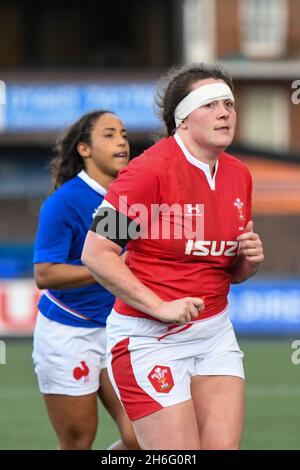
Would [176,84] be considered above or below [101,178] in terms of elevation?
above

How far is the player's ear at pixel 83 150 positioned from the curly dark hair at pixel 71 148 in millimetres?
20

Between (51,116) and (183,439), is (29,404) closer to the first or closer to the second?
(183,439)

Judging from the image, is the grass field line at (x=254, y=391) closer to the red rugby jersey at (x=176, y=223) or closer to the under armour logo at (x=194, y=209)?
the red rugby jersey at (x=176, y=223)

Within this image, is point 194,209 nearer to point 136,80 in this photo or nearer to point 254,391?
point 254,391

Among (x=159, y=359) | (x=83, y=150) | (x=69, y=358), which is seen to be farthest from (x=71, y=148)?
(x=159, y=359)

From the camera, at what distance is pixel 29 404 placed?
10.4m

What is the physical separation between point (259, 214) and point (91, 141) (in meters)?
17.9

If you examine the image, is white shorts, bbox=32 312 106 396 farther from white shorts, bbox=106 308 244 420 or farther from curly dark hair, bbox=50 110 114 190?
white shorts, bbox=106 308 244 420

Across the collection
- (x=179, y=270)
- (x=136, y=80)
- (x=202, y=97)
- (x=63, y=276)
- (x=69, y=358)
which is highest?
(x=202, y=97)

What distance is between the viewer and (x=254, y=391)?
11055mm

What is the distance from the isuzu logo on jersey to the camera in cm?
473

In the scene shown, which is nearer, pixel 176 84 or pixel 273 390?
pixel 176 84

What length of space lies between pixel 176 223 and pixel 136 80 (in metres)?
19.4
